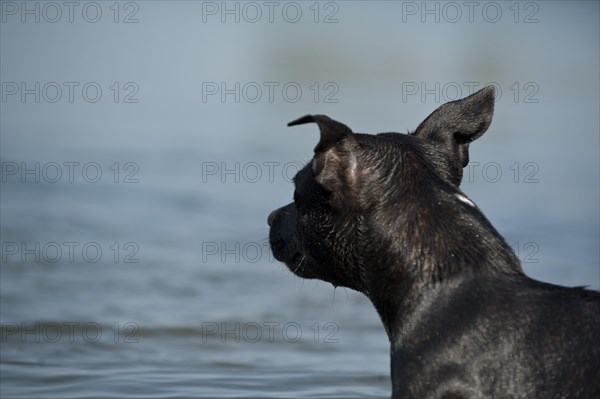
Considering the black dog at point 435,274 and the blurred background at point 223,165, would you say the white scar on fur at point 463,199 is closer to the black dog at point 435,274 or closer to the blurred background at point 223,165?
the black dog at point 435,274

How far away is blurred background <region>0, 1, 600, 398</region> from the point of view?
1066 centimetres

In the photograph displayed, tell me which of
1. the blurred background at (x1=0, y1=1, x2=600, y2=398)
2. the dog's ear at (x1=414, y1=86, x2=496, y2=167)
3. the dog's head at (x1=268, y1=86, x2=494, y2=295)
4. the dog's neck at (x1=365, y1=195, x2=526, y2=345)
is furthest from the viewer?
the blurred background at (x1=0, y1=1, x2=600, y2=398)

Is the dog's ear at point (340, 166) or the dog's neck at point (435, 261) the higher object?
the dog's ear at point (340, 166)

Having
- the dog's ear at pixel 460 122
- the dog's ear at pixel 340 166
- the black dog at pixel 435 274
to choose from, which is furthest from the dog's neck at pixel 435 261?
the dog's ear at pixel 460 122

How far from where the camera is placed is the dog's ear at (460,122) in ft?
24.5

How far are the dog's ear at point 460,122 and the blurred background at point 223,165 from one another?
6.73ft

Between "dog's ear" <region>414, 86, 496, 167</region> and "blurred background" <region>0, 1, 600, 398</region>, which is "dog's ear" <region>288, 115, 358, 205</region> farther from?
"blurred background" <region>0, 1, 600, 398</region>

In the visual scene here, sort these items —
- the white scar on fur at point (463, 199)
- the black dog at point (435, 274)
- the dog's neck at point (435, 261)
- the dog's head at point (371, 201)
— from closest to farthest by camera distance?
the black dog at point (435, 274) < the dog's neck at point (435, 261) < the dog's head at point (371, 201) < the white scar on fur at point (463, 199)

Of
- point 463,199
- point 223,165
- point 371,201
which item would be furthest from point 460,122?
point 223,165

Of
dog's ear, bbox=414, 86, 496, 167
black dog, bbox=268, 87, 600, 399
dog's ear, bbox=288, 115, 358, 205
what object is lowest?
black dog, bbox=268, 87, 600, 399

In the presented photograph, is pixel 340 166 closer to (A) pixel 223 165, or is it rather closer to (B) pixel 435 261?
(B) pixel 435 261

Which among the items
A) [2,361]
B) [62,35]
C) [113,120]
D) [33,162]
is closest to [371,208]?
[2,361]

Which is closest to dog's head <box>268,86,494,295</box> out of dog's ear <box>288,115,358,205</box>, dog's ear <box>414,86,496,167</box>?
dog's ear <box>288,115,358,205</box>

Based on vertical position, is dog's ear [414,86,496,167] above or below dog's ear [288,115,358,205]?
above
